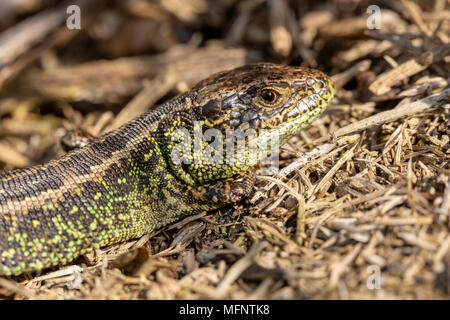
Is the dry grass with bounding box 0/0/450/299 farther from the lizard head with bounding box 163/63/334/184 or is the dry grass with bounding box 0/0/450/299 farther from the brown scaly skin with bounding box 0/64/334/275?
the lizard head with bounding box 163/63/334/184

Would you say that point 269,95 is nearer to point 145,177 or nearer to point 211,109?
point 211,109

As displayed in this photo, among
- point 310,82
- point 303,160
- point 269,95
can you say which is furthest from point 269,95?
point 303,160

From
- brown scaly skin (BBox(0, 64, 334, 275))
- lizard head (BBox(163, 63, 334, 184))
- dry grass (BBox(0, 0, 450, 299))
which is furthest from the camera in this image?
lizard head (BBox(163, 63, 334, 184))

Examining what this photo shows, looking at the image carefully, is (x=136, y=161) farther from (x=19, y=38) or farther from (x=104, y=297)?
(x=19, y=38)

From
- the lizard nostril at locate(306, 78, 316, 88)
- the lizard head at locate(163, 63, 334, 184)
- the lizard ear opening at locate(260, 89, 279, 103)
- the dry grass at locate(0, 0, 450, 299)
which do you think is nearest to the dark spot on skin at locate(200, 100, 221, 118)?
the lizard head at locate(163, 63, 334, 184)

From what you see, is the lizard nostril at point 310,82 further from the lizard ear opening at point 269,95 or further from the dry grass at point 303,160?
the dry grass at point 303,160

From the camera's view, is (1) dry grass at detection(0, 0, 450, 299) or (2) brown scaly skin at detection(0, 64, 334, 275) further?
(2) brown scaly skin at detection(0, 64, 334, 275)
